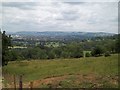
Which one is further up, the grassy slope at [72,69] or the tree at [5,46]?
the tree at [5,46]

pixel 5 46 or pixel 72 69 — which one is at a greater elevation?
pixel 5 46

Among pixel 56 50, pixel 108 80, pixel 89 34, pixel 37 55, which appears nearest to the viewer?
pixel 108 80

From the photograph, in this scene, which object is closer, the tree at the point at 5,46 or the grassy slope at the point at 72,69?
the grassy slope at the point at 72,69

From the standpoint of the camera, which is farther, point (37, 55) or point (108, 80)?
point (37, 55)

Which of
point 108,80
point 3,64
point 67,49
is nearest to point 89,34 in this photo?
point 67,49

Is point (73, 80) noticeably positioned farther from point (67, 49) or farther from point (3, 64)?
point (67, 49)

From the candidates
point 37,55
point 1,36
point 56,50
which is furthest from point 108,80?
point 56,50

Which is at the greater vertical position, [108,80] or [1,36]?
[1,36]

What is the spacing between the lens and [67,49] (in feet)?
265

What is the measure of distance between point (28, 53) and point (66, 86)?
2128 inches

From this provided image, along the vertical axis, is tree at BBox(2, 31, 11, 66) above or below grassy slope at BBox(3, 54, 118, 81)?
above

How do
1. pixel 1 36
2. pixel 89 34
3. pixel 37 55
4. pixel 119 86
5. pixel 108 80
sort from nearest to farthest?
pixel 119 86, pixel 108 80, pixel 1 36, pixel 37 55, pixel 89 34

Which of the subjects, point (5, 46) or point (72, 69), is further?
point (5, 46)

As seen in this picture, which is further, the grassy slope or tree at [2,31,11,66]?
tree at [2,31,11,66]
